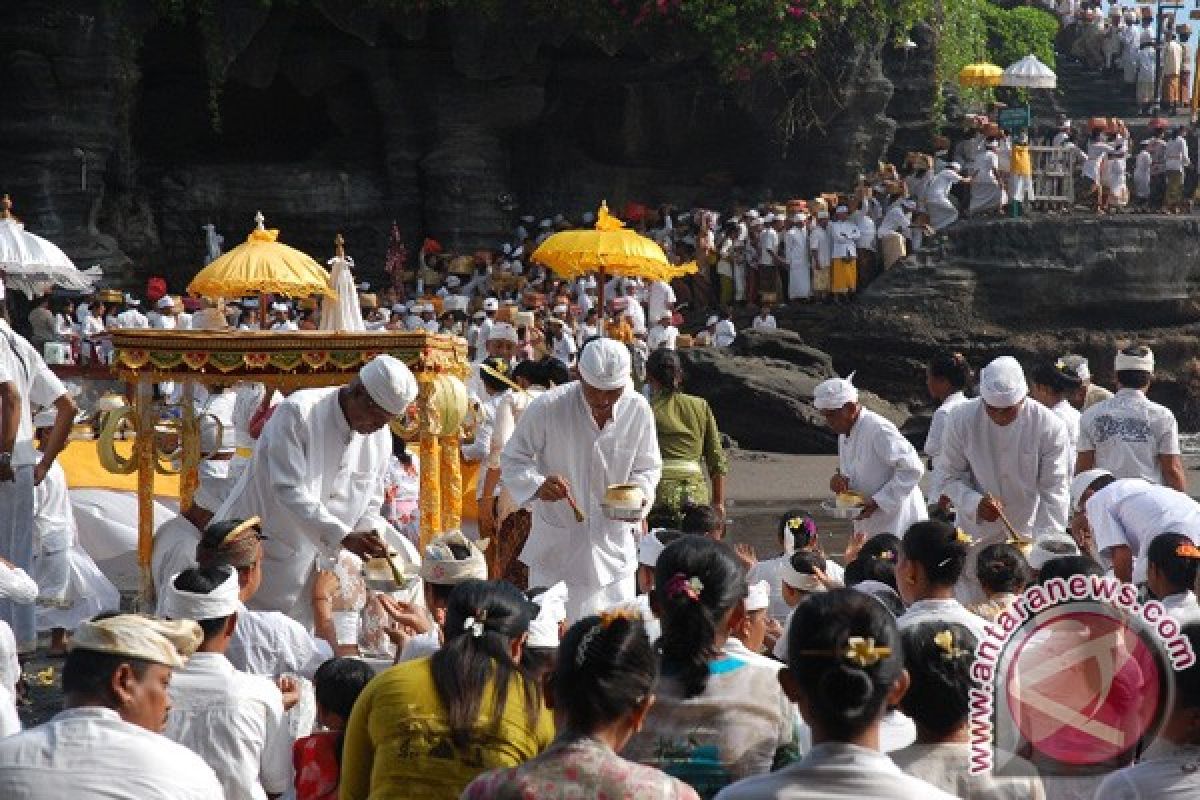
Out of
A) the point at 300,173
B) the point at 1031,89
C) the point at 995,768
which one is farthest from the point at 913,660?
the point at 1031,89

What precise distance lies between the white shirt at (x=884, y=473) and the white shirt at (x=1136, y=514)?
4.71 feet

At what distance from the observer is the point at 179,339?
11.5 m

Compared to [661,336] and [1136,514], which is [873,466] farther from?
[661,336]

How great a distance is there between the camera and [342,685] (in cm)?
610

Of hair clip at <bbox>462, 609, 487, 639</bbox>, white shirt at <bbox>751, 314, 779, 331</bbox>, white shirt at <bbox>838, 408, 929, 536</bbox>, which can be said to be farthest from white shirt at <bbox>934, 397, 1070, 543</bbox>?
white shirt at <bbox>751, 314, 779, 331</bbox>

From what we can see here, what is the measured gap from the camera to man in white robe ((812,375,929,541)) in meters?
10.2

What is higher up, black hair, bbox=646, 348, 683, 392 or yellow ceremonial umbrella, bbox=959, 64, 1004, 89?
yellow ceremonial umbrella, bbox=959, 64, 1004, 89

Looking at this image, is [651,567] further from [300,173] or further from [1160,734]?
[300,173]

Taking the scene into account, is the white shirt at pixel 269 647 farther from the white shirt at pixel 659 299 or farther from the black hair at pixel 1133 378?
the white shirt at pixel 659 299

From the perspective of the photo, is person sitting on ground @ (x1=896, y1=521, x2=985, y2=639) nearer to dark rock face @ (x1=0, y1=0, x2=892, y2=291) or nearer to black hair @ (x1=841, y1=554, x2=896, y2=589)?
black hair @ (x1=841, y1=554, x2=896, y2=589)

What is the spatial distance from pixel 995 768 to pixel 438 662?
1.37m

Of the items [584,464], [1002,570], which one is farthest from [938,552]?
[584,464]

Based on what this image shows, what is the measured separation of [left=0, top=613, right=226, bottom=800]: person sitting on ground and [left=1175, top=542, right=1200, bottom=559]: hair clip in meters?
3.54

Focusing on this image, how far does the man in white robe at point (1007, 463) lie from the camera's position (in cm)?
988
